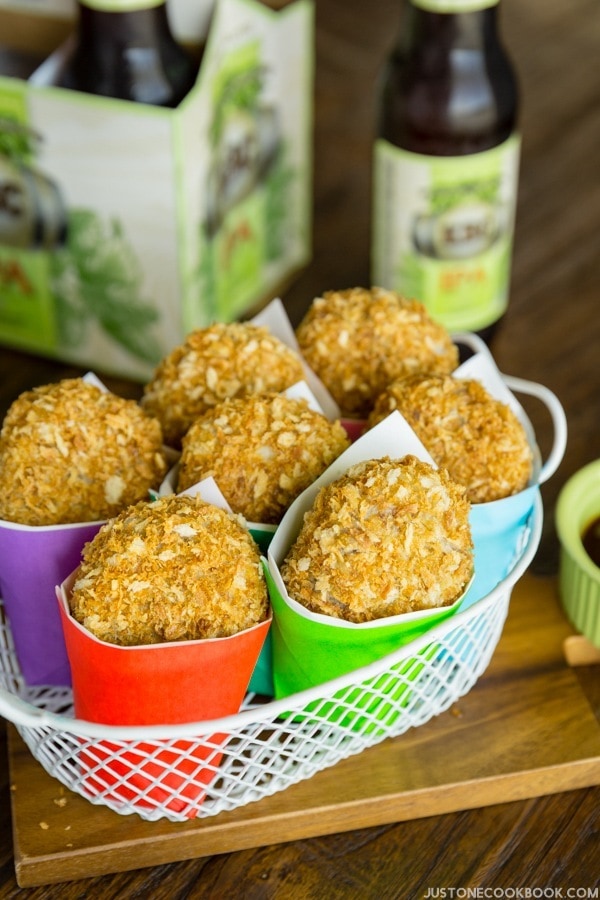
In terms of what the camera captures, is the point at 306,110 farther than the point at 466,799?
Yes

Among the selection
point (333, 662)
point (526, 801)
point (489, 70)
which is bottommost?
point (526, 801)

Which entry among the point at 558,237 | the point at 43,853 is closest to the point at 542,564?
the point at 43,853

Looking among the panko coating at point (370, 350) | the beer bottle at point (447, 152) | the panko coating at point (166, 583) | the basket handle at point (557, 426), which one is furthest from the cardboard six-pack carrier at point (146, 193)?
the panko coating at point (166, 583)

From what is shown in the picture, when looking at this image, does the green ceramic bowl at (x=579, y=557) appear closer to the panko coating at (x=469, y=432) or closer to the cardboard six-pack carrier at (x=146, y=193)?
the panko coating at (x=469, y=432)

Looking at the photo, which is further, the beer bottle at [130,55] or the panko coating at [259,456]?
the beer bottle at [130,55]

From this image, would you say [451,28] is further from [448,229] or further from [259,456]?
[259,456]

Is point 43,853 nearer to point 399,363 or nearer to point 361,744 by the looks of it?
point 361,744
